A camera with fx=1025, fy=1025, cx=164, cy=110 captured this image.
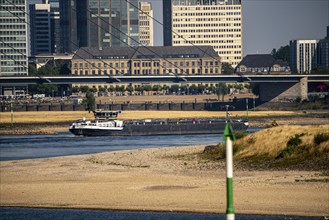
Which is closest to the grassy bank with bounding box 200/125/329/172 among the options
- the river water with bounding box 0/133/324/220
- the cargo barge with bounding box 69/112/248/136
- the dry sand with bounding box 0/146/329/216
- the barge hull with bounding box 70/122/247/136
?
the dry sand with bounding box 0/146/329/216

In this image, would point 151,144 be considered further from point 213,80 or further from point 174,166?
point 213,80

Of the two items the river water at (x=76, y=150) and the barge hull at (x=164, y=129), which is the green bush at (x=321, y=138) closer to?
the river water at (x=76, y=150)

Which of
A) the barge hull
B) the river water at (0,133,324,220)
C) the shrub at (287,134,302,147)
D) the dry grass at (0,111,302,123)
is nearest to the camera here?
the river water at (0,133,324,220)

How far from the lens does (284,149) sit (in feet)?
197

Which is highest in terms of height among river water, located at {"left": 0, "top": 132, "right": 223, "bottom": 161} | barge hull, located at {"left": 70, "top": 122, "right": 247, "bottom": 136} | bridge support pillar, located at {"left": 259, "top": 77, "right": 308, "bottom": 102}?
bridge support pillar, located at {"left": 259, "top": 77, "right": 308, "bottom": 102}

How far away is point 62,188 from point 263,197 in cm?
1228

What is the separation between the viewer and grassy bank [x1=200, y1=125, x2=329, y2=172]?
5700 cm

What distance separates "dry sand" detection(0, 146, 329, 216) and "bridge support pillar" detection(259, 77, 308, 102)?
122m

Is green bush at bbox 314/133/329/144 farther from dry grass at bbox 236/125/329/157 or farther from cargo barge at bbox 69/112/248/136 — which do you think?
cargo barge at bbox 69/112/248/136

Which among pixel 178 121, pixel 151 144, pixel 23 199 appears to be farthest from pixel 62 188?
pixel 178 121

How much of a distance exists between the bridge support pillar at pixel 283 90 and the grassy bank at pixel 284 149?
12108 cm

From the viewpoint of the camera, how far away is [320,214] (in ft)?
128

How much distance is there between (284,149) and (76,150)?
33575mm

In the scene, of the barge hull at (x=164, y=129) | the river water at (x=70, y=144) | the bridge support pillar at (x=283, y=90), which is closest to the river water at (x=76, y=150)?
the river water at (x=70, y=144)
